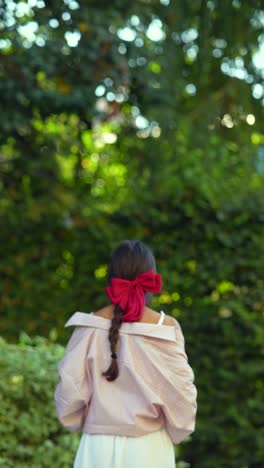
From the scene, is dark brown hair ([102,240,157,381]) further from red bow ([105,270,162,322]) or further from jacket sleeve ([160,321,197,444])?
jacket sleeve ([160,321,197,444])

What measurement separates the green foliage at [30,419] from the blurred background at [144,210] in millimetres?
274

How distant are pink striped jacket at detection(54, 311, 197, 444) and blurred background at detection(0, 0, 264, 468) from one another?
69.5 inches

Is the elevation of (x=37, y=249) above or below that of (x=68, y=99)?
below

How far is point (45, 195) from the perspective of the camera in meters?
8.95

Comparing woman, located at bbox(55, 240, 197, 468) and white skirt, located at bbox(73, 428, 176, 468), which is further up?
woman, located at bbox(55, 240, 197, 468)

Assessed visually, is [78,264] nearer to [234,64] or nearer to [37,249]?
[37,249]

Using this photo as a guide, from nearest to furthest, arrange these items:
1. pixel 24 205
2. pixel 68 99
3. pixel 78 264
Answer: pixel 68 99 < pixel 78 264 < pixel 24 205

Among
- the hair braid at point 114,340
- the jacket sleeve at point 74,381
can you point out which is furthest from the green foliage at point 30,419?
the hair braid at point 114,340

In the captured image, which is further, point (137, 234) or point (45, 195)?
point (45, 195)

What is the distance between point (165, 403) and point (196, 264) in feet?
11.7

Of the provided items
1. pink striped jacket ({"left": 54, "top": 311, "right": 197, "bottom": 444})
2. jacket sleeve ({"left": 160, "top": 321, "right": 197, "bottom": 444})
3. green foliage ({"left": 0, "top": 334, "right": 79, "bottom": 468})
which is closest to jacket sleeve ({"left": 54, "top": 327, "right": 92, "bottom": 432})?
pink striped jacket ({"left": 54, "top": 311, "right": 197, "bottom": 444})

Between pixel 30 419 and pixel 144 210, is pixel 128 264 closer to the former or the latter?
pixel 30 419

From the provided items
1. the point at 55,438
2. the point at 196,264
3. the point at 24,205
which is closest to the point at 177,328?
the point at 55,438

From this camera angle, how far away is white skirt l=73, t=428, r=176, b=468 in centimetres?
416
